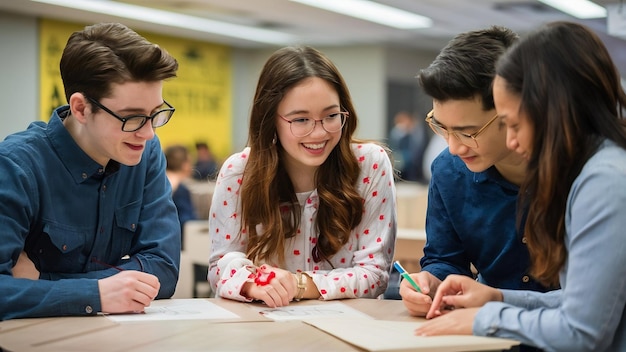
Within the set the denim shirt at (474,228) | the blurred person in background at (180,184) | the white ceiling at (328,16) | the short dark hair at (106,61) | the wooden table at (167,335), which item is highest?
the white ceiling at (328,16)

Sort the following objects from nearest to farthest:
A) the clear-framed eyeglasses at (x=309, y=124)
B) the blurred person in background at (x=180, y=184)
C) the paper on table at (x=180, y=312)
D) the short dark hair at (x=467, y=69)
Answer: the paper on table at (x=180, y=312), the short dark hair at (x=467, y=69), the clear-framed eyeglasses at (x=309, y=124), the blurred person in background at (x=180, y=184)

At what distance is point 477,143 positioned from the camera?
206cm

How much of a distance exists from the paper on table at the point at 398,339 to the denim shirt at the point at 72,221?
645 mm

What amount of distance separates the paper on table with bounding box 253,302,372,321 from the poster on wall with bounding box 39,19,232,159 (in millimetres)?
10347

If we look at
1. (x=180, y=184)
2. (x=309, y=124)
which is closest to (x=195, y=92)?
(x=180, y=184)

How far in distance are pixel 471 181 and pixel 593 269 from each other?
0.72 meters

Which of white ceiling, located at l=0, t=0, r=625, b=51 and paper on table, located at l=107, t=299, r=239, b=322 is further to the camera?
white ceiling, located at l=0, t=0, r=625, b=51

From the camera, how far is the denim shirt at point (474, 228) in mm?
2217

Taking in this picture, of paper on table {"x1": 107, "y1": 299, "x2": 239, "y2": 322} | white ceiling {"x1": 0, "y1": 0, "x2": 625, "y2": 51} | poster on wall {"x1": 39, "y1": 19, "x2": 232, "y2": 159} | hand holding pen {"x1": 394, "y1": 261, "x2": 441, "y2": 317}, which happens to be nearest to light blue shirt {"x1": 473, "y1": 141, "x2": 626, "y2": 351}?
hand holding pen {"x1": 394, "y1": 261, "x2": 441, "y2": 317}

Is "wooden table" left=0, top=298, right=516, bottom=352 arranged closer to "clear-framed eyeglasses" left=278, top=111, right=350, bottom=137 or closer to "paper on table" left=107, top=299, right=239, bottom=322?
"paper on table" left=107, top=299, right=239, bottom=322

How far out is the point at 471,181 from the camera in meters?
2.28

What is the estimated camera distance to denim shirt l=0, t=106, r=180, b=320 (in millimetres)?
1957

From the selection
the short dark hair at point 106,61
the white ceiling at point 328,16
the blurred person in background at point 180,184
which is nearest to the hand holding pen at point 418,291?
the short dark hair at point 106,61

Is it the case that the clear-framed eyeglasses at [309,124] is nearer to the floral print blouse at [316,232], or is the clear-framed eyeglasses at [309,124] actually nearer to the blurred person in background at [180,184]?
the floral print blouse at [316,232]
